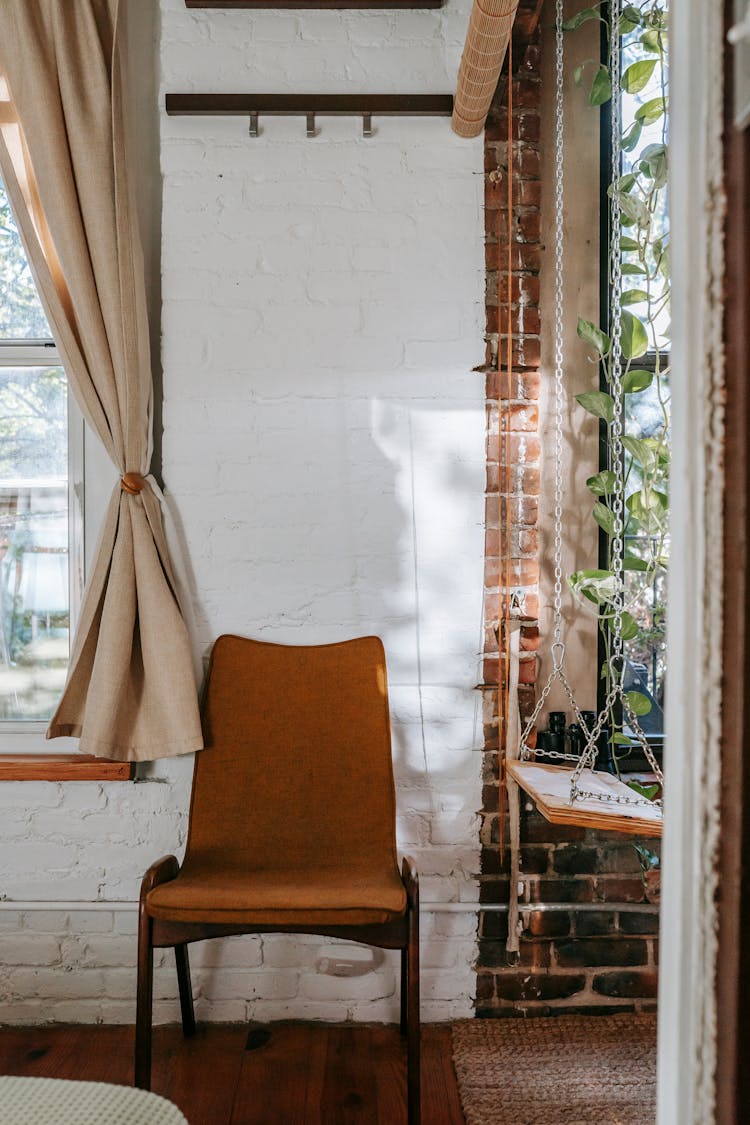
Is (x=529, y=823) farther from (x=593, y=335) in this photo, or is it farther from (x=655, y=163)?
(x=655, y=163)

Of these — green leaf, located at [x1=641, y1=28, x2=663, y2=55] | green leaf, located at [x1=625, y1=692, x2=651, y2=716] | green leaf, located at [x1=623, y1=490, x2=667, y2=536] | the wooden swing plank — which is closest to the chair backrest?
the wooden swing plank

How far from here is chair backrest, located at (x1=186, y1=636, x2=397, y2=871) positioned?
6.11 ft

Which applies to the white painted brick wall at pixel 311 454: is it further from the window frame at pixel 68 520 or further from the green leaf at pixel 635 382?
the green leaf at pixel 635 382

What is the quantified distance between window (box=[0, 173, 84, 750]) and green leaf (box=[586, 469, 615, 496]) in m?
1.32

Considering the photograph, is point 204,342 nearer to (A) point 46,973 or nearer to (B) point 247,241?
(B) point 247,241

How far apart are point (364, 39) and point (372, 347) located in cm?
77

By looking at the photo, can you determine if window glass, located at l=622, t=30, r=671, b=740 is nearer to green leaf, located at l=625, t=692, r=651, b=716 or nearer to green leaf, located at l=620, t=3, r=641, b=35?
green leaf, located at l=620, t=3, r=641, b=35

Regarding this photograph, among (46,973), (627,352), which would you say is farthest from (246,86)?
(46,973)

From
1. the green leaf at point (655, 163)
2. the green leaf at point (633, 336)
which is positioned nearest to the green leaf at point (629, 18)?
the green leaf at point (655, 163)

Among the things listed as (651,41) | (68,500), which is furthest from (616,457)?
(68,500)

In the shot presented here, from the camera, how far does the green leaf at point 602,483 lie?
192 cm

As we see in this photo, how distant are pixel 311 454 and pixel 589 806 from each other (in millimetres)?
1064

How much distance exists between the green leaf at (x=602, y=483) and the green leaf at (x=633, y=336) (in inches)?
11.8

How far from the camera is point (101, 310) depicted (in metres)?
1.97
